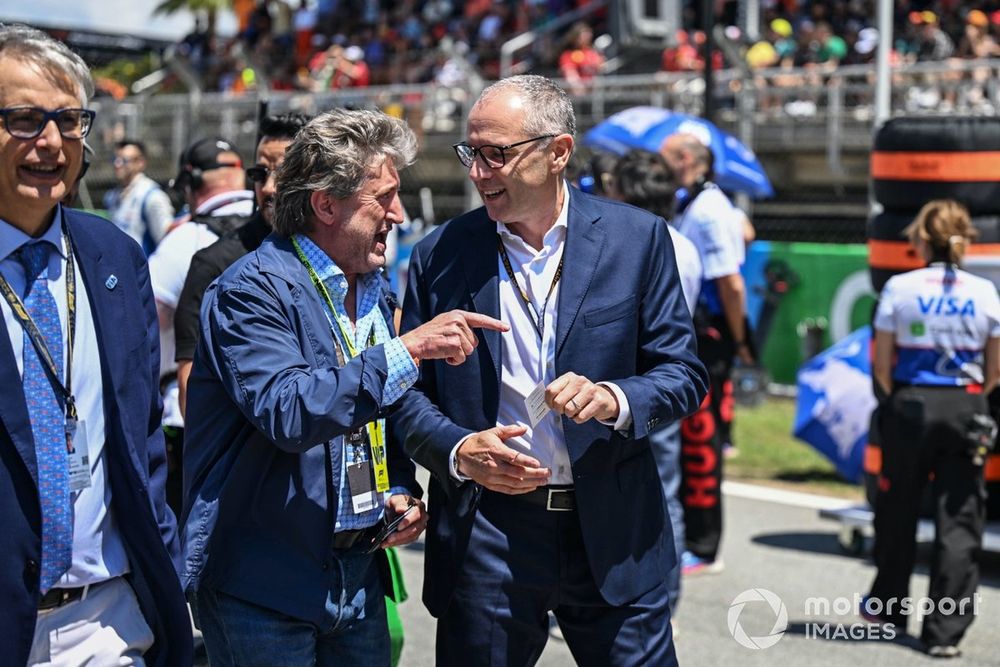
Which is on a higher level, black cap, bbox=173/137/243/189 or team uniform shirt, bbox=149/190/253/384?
black cap, bbox=173/137/243/189

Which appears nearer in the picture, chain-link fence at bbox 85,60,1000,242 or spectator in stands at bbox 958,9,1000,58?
chain-link fence at bbox 85,60,1000,242

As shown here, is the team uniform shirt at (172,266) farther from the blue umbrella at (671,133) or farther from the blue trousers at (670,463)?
the blue umbrella at (671,133)

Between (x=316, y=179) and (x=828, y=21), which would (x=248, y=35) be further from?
(x=316, y=179)

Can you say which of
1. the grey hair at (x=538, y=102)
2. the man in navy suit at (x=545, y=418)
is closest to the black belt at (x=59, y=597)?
the man in navy suit at (x=545, y=418)

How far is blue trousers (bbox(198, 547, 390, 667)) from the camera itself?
9.91 ft

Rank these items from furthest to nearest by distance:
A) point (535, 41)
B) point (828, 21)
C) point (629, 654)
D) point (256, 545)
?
point (535, 41) → point (828, 21) → point (629, 654) → point (256, 545)

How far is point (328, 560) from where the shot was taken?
3047 mm

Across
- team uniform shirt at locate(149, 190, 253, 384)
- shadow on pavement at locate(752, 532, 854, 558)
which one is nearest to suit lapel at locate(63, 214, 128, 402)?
team uniform shirt at locate(149, 190, 253, 384)

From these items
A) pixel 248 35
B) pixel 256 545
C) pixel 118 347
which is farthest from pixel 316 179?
pixel 248 35

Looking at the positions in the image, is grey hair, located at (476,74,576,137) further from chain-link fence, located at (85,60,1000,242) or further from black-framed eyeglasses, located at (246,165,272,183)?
chain-link fence, located at (85,60,1000,242)

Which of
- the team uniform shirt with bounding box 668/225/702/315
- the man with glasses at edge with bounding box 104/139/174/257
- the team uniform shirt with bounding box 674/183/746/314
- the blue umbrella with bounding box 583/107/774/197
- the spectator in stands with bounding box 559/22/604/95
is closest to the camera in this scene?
the team uniform shirt with bounding box 668/225/702/315

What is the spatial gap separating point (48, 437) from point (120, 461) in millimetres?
191

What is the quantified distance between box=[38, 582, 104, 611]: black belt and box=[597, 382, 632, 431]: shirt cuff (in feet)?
4.05

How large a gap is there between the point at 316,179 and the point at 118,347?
613 millimetres
